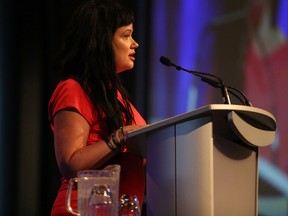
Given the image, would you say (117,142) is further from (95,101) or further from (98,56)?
(98,56)

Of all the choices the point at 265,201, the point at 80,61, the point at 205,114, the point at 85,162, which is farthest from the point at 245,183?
the point at 265,201

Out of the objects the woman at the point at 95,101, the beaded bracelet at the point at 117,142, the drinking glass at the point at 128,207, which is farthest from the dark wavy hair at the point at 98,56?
the drinking glass at the point at 128,207

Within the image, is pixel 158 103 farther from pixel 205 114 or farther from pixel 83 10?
pixel 205 114

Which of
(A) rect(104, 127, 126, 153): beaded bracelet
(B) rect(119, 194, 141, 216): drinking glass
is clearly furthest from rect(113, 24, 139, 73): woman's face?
(B) rect(119, 194, 141, 216): drinking glass

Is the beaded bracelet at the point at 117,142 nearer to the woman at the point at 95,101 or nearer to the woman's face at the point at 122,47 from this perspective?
the woman at the point at 95,101

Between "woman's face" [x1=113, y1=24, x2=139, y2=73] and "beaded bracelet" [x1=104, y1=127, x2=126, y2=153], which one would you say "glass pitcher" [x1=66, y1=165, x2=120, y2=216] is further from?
"woman's face" [x1=113, y1=24, x2=139, y2=73]

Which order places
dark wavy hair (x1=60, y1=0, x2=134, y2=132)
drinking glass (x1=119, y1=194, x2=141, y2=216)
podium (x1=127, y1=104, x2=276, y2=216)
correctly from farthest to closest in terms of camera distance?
dark wavy hair (x1=60, y1=0, x2=134, y2=132), drinking glass (x1=119, y1=194, x2=141, y2=216), podium (x1=127, y1=104, x2=276, y2=216)

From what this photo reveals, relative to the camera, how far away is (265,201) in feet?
8.54

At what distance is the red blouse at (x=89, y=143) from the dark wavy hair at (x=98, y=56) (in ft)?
0.08

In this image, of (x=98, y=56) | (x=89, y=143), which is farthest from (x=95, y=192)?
(x=98, y=56)

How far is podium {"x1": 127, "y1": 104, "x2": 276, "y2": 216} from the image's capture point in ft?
3.53

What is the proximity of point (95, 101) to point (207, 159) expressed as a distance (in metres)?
0.45

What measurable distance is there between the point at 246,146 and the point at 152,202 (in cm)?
25

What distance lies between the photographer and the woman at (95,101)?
4.34 feet
